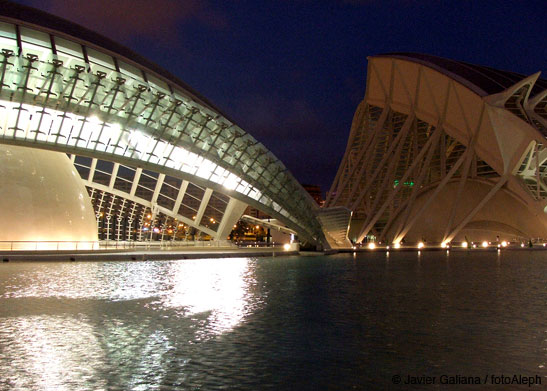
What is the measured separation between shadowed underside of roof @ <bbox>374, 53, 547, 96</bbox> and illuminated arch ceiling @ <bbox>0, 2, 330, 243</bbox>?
26.9m

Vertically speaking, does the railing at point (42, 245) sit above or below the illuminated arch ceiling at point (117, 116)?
below

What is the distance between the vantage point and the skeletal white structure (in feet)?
192

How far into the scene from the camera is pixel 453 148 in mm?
75875

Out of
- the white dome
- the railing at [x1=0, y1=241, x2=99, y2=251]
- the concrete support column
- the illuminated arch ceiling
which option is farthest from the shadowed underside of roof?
the railing at [x1=0, y1=241, x2=99, y2=251]

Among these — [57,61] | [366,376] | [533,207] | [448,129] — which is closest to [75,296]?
[366,376]

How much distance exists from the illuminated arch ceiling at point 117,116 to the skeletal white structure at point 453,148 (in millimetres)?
24710

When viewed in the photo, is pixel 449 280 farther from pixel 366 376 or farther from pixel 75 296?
pixel 366 376

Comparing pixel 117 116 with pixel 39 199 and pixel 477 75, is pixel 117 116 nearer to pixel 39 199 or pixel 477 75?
pixel 39 199

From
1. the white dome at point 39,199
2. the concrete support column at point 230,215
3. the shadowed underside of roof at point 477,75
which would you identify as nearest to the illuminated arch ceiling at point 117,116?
the white dome at point 39,199

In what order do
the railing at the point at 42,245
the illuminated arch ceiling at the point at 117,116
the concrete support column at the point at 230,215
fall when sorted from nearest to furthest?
1. the illuminated arch ceiling at the point at 117,116
2. the railing at the point at 42,245
3. the concrete support column at the point at 230,215

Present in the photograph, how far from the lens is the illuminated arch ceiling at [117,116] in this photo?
32219mm

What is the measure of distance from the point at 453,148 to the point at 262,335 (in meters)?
70.4

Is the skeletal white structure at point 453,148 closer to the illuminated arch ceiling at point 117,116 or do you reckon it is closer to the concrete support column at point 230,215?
the concrete support column at point 230,215

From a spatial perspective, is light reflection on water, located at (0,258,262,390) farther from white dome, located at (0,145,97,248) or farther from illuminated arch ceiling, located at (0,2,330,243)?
illuminated arch ceiling, located at (0,2,330,243)
